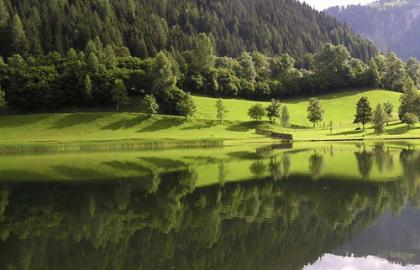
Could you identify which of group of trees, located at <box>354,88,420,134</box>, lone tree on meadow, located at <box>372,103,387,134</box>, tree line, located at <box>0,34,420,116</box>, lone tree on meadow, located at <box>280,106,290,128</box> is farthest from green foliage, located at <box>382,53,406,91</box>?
lone tree on meadow, located at <box>280,106,290,128</box>

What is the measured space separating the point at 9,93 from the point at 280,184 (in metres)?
100.0

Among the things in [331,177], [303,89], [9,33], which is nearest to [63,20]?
[9,33]

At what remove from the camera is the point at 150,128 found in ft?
393

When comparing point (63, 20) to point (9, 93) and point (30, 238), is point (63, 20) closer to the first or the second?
point (9, 93)

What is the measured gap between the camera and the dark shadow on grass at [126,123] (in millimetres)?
119219

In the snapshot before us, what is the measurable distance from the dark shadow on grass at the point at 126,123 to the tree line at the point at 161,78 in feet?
13.8

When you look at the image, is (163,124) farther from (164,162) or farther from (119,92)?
(164,162)

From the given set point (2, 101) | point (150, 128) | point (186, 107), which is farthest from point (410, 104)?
point (2, 101)

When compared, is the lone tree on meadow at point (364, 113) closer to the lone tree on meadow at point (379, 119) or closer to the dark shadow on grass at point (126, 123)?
the lone tree on meadow at point (379, 119)

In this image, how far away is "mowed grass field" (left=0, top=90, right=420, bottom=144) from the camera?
110 m

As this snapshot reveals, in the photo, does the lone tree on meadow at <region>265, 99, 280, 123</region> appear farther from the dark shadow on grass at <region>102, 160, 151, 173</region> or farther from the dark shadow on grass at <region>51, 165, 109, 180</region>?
the dark shadow on grass at <region>51, 165, 109, 180</region>

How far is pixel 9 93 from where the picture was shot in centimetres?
12681

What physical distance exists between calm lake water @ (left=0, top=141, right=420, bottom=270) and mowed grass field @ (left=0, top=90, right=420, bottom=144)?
52441mm

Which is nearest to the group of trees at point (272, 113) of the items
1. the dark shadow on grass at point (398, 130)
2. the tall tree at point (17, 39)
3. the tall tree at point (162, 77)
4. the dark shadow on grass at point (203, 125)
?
the dark shadow on grass at point (203, 125)
